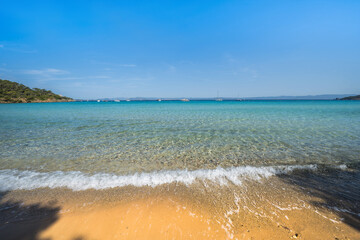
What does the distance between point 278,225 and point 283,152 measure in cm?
578

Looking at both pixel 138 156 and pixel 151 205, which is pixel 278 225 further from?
pixel 138 156

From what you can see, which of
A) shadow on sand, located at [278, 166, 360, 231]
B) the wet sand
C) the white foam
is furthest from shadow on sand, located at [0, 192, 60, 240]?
shadow on sand, located at [278, 166, 360, 231]

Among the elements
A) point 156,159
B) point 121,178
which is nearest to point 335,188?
point 156,159

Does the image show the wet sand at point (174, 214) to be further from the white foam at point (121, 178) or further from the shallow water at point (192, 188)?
the white foam at point (121, 178)

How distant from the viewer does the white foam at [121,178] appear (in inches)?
197

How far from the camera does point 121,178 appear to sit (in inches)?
216

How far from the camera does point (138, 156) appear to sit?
7621mm

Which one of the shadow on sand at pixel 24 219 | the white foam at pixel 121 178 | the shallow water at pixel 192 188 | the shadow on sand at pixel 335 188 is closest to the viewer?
the shadow on sand at pixel 24 219

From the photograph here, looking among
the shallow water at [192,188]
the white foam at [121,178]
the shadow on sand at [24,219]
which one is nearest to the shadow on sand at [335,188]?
the shallow water at [192,188]

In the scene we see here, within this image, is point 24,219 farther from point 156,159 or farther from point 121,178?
point 156,159

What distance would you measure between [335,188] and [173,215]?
16.9 feet

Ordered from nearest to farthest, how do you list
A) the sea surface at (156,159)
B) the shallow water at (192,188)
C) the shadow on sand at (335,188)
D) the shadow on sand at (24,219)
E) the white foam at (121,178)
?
the shadow on sand at (24,219)
the shallow water at (192,188)
the shadow on sand at (335,188)
the white foam at (121,178)
the sea surface at (156,159)

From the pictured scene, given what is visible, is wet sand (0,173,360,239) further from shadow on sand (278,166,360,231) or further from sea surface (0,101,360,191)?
sea surface (0,101,360,191)

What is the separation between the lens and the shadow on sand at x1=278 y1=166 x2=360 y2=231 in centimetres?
364
